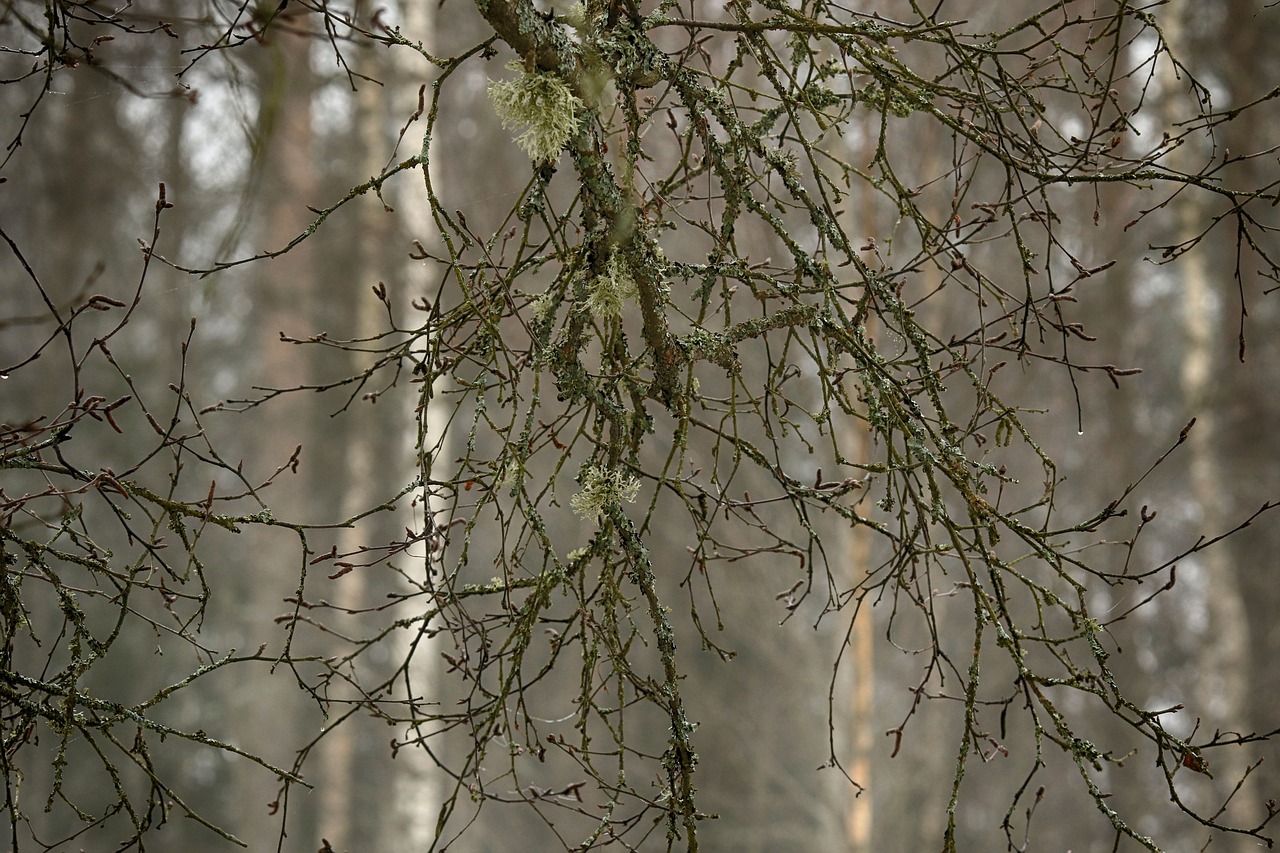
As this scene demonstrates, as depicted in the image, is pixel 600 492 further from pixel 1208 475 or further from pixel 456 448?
pixel 456 448

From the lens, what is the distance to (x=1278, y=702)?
8109 millimetres

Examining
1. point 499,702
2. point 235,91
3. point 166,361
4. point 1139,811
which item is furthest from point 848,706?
point 166,361

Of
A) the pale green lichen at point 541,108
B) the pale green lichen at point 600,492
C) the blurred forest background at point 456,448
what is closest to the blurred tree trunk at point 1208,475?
the blurred forest background at point 456,448

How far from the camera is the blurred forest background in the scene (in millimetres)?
7508

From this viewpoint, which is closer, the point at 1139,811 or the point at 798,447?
the point at 1139,811

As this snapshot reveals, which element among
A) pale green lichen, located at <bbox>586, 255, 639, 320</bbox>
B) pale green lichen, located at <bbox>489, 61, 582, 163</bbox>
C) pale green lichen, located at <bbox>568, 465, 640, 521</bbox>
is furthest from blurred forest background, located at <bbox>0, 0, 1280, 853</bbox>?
pale green lichen, located at <bbox>489, 61, 582, 163</bbox>

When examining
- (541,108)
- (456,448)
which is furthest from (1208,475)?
(541,108)

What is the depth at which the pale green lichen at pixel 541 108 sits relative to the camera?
1.92 metres

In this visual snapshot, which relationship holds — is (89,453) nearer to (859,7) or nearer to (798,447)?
(798,447)

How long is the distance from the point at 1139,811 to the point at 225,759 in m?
8.76

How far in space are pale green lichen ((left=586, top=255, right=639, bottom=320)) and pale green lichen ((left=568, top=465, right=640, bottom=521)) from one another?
311 millimetres

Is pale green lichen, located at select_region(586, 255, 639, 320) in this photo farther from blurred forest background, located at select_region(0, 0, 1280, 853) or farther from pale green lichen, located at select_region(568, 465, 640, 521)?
blurred forest background, located at select_region(0, 0, 1280, 853)

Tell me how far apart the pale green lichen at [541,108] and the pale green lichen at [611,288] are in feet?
0.79

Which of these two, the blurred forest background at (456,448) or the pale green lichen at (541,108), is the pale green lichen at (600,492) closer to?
the pale green lichen at (541,108)
